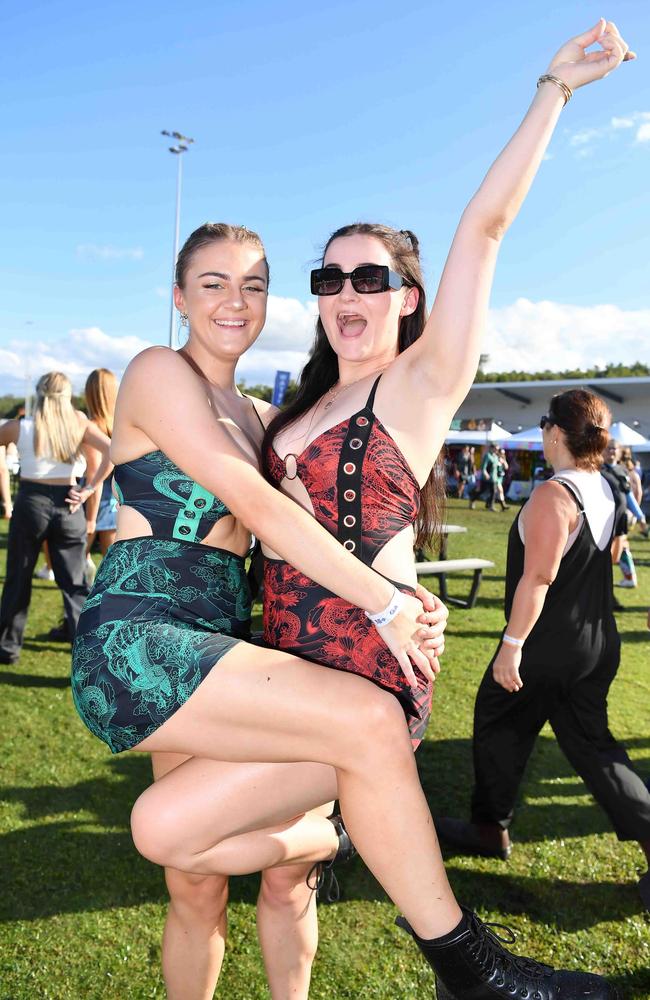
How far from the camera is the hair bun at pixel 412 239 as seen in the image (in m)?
2.57

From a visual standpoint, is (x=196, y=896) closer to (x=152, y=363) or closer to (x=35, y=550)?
(x=152, y=363)

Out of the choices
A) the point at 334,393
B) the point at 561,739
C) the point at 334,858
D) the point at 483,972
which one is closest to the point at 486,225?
the point at 334,393

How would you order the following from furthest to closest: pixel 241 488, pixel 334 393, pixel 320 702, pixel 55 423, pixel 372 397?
pixel 55 423, pixel 334 393, pixel 372 397, pixel 241 488, pixel 320 702

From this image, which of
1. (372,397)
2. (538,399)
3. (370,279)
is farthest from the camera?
(538,399)

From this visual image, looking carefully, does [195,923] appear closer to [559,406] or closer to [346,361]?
[346,361]

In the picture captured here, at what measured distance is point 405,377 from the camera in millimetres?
2209

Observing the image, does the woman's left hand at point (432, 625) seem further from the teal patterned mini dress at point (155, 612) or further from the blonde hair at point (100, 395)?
the blonde hair at point (100, 395)

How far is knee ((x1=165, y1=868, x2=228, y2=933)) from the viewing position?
2.37 m

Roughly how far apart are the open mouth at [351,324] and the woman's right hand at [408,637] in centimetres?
85

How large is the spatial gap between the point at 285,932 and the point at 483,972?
788mm

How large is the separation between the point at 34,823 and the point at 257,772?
2.54m

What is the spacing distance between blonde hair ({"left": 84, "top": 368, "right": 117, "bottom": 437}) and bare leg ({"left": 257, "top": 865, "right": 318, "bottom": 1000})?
5.03m

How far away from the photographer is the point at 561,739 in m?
3.62

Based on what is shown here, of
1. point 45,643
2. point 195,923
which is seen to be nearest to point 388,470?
point 195,923
